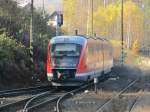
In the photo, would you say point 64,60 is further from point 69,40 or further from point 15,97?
point 15,97

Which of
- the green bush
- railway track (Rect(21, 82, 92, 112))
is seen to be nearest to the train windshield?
railway track (Rect(21, 82, 92, 112))

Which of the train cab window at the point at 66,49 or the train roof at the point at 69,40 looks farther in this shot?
the train roof at the point at 69,40

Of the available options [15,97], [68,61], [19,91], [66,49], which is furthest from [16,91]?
[66,49]

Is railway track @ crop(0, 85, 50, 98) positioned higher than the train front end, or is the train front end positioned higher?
the train front end

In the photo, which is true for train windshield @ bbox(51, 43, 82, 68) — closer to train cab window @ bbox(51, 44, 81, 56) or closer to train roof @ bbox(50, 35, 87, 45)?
train cab window @ bbox(51, 44, 81, 56)

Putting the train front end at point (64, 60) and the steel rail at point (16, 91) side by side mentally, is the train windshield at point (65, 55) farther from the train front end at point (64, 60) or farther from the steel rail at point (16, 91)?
the steel rail at point (16, 91)

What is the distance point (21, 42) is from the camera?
4016 centimetres

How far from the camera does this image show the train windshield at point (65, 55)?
2953 cm

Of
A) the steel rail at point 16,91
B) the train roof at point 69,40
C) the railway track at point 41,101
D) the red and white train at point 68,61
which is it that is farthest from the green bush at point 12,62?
the railway track at point 41,101

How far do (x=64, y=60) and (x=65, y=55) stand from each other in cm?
29

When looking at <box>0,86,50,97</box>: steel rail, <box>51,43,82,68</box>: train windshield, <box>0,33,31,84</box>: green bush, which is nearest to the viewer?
<box>0,86,50,97</box>: steel rail

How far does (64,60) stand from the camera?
29.5 m

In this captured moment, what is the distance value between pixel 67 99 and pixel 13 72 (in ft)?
32.2

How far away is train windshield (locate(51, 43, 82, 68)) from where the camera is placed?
29531 mm
